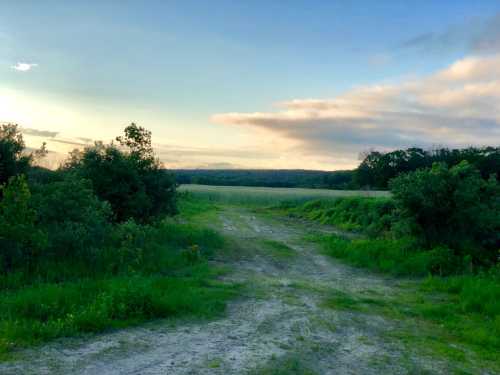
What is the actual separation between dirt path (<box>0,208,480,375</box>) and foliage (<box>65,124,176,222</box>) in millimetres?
7888

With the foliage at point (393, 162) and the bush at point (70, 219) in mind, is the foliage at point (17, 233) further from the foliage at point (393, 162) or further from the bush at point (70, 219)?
the foliage at point (393, 162)

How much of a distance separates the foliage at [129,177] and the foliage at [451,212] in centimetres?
868

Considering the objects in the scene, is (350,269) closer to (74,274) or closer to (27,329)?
(74,274)

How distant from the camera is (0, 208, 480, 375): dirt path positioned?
5938 mm

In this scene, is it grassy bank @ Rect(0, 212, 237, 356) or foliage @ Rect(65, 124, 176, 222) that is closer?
grassy bank @ Rect(0, 212, 237, 356)

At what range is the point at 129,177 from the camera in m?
17.3

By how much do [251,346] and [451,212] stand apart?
35.8 feet

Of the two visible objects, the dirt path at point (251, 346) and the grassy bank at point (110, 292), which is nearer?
the dirt path at point (251, 346)

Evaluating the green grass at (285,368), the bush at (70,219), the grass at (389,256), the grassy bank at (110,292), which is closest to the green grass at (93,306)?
the grassy bank at (110,292)

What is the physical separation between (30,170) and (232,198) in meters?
38.3

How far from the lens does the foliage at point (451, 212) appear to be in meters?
15.3

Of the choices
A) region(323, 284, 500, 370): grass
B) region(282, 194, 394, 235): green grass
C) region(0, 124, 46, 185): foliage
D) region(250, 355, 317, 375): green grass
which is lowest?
region(323, 284, 500, 370): grass

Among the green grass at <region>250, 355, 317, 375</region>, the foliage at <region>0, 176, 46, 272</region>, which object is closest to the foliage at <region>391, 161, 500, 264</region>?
the green grass at <region>250, 355, 317, 375</region>

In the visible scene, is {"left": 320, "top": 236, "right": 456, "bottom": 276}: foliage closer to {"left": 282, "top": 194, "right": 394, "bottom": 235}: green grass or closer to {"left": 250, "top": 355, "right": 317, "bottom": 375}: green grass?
{"left": 282, "top": 194, "right": 394, "bottom": 235}: green grass
